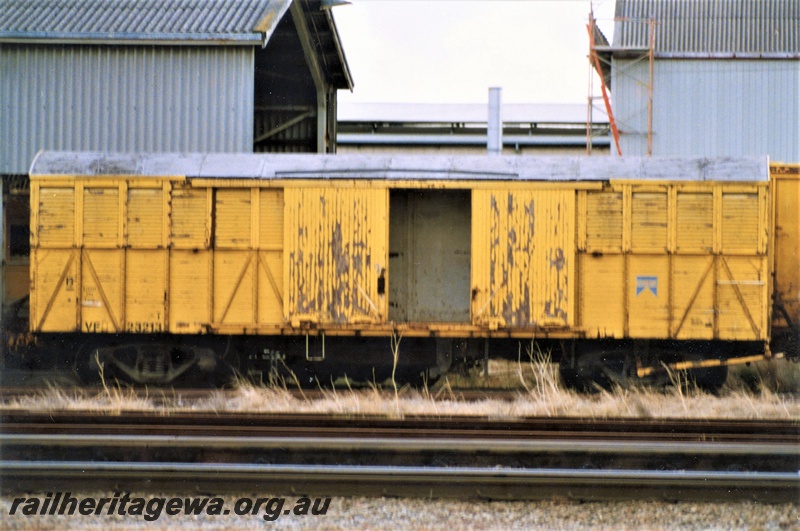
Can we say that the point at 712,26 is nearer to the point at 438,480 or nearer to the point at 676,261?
the point at 676,261

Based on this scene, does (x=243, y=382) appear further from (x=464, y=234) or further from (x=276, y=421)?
(x=464, y=234)

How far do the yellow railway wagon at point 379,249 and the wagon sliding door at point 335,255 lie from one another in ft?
0.07

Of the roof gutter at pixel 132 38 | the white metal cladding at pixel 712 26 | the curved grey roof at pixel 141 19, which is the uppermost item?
the white metal cladding at pixel 712 26

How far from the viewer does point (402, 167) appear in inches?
511

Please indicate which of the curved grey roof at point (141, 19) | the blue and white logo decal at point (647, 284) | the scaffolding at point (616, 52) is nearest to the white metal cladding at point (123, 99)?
the curved grey roof at point (141, 19)

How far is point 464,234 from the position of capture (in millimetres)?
13711

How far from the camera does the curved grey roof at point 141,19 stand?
53.1ft

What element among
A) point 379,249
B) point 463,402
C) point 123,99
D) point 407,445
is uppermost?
point 123,99

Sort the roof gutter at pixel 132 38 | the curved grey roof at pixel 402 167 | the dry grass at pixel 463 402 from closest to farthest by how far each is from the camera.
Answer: the dry grass at pixel 463 402 < the curved grey roof at pixel 402 167 < the roof gutter at pixel 132 38

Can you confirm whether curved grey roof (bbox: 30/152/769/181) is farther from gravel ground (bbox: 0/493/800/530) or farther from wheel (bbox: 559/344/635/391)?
gravel ground (bbox: 0/493/800/530)

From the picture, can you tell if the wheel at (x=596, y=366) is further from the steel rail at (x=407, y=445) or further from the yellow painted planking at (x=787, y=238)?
the steel rail at (x=407, y=445)

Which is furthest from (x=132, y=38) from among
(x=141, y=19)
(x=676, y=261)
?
(x=676, y=261)

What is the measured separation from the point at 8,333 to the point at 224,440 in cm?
722

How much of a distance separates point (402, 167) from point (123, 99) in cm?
677
